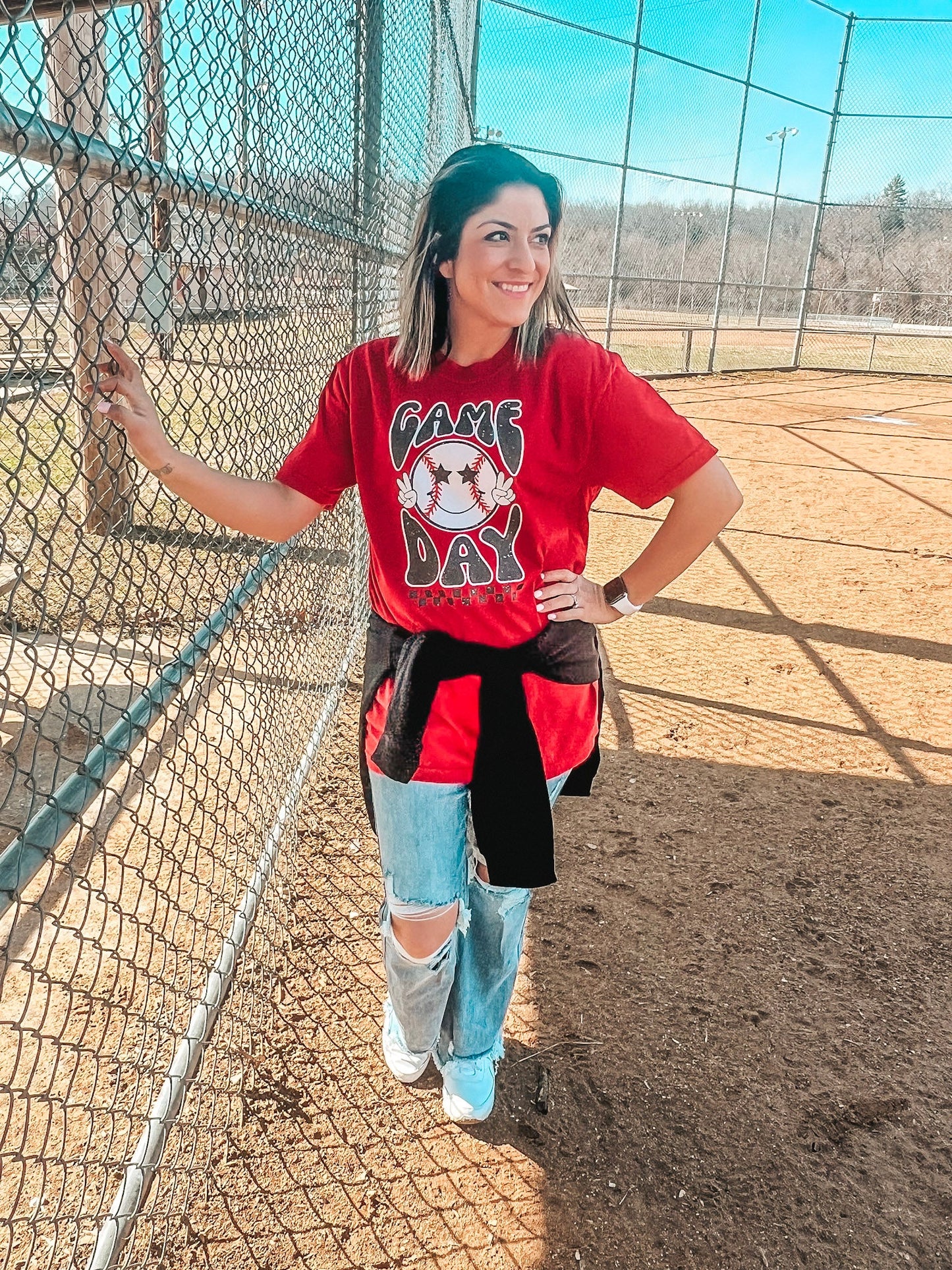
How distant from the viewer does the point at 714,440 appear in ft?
32.7

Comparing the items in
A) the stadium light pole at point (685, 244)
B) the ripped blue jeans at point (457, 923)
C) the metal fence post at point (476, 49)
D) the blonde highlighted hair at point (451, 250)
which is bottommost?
the ripped blue jeans at point (457, 923)

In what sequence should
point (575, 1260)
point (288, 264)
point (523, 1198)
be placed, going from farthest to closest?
point (288, 264) < point (523, 1198) < point (575, 1260)

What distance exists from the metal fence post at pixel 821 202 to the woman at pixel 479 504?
18579mm

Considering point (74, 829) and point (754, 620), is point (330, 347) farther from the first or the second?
point (754, 620)

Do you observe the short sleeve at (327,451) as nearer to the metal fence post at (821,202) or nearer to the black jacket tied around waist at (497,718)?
the black jacket tied around waist at (497,718)

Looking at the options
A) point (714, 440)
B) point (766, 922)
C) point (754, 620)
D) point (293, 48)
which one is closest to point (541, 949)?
point (766, 922)

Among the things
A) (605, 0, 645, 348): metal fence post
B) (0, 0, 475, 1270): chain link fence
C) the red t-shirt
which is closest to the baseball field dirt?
(0, 0, 475, 1270): chain link fence

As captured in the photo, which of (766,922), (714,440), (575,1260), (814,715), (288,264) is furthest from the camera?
(714,440)

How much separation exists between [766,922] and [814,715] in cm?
152

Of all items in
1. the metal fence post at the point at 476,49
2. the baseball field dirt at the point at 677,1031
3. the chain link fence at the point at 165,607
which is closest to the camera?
the chain link fence at the point at 165,607

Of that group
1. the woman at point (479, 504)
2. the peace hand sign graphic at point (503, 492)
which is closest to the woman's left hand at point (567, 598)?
the woman at point (479, 504)

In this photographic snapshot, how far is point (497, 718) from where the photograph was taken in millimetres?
1655

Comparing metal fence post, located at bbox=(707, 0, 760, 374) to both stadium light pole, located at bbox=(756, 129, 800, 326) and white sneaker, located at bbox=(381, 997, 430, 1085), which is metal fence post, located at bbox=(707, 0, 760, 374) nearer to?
stadium light pole, located at bbox=(756, 129, 800, 326)

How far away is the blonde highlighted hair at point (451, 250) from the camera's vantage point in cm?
156
